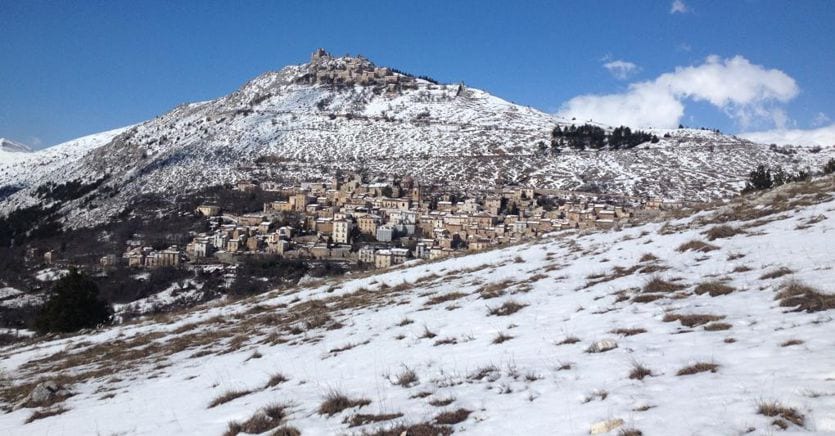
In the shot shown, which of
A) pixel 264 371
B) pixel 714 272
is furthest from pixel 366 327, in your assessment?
pixel 714 272

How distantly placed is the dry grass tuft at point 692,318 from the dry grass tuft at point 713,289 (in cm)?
132

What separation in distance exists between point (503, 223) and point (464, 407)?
90365 mm

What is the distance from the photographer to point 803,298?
6.88m

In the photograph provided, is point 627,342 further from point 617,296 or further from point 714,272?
point 714,272

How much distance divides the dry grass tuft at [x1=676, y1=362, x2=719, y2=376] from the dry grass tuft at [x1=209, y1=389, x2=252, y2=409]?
19.1ft

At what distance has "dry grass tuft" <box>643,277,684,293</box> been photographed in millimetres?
9072

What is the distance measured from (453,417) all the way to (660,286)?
565 cm

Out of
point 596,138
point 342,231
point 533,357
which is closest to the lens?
point 533,357

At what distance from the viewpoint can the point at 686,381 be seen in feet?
16.9

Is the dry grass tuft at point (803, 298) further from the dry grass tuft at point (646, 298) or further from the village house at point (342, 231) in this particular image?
the village house at point (342, 231)

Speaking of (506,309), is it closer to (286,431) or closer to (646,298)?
(646,298)

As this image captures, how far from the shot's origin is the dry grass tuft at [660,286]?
29.8ft

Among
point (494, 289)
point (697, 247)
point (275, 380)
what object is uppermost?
point (697, 247)

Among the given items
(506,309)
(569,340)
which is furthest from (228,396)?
(506,309)
